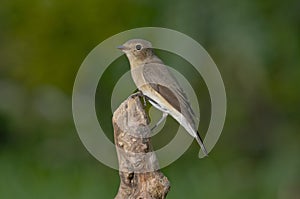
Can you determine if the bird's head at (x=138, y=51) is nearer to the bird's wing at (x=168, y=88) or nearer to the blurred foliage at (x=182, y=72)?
the bird's wing at (x=168, y=88)

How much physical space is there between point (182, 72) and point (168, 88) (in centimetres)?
127

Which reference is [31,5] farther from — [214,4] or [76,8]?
[214,4]

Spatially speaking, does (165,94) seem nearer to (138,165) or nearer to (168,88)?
(168,88)

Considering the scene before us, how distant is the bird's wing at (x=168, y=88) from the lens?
162cm

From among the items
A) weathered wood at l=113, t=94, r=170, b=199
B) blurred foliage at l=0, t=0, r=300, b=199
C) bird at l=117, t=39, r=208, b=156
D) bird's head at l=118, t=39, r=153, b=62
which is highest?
blurred foliage at l=0, t=0, r=300, b=199

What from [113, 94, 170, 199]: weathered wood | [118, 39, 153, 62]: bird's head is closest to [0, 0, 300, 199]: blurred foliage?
[118, 39, 153, 62]: bird's head

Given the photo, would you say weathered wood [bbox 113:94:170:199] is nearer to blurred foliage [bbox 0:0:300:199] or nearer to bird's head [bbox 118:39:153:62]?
bird's head [bbox 118:39:153:62]

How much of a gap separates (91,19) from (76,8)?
0.06 m

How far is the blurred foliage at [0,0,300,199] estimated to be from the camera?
303 cm

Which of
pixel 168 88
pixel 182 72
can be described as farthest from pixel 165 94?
pixel 182 72

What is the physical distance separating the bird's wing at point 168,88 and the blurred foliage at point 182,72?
124 centimetres

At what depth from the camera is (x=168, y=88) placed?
1625 millimetres

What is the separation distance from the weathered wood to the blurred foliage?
1401 millimetres

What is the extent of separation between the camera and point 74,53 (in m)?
3.21
